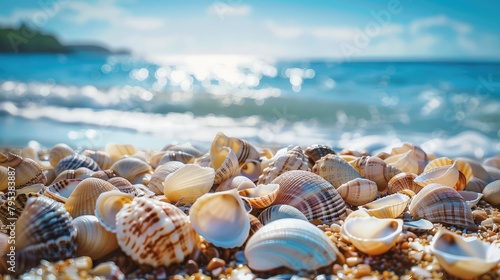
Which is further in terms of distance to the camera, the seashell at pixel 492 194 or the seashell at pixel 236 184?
the seashell at pixel 492 194

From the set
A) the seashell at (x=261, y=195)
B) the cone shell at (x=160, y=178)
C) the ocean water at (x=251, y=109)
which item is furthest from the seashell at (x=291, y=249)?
the ocean water at (x=251, y=109)

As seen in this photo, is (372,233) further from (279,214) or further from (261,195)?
(261,195)

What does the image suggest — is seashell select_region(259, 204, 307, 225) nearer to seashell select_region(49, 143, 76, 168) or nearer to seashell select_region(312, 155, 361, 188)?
seashell select_region(312, 155, 361, 188)

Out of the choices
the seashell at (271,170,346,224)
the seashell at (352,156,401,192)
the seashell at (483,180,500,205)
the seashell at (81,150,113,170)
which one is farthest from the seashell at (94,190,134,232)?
the seashell at (483,180,500,205)

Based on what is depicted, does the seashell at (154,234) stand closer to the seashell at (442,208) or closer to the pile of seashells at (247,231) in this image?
the pile of seashells at (247,231)

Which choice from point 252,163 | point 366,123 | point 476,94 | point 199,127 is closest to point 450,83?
point 476,94

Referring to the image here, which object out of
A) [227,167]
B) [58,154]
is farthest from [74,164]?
[227,167]

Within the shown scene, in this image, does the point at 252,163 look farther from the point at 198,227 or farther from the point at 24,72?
the point at 24,72
